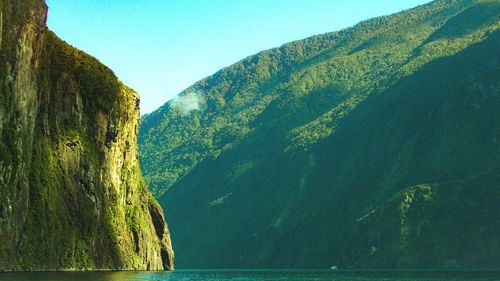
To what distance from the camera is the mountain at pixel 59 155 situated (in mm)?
151375

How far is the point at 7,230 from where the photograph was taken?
14712cm

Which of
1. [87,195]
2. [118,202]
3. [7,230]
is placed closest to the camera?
[7,230]

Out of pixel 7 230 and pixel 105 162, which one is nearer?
pixel 7 230

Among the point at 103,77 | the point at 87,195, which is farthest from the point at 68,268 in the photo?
the point at 103,77

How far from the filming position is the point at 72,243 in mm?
166125

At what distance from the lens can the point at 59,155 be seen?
17050 cm

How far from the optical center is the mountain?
15138 centimetres

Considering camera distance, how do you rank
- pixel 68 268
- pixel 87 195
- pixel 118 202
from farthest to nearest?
1. pixel 118 202
2. pixel 87 195
3. pixel 68 268

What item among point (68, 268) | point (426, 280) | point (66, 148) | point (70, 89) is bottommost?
point (426, 280)

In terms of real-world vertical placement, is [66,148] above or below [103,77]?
below

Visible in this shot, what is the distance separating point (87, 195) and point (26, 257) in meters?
26.0

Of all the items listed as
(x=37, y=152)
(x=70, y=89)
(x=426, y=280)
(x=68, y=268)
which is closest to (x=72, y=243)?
(x=68, y=268)

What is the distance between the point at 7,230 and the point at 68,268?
1879 centimetres

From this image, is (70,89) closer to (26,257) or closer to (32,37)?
(32,37)
